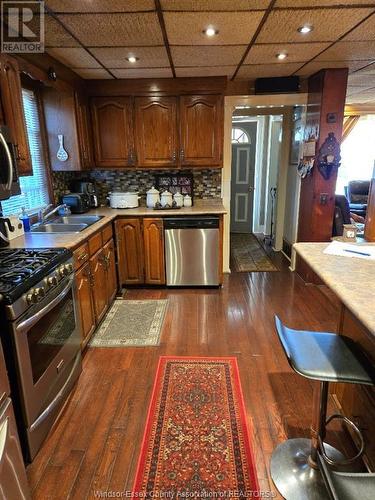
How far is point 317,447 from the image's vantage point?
1479 mm

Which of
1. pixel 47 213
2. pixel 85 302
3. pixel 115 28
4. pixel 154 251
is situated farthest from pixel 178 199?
pixel 115 28

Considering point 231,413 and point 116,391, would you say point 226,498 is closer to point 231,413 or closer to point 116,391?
point 231,413

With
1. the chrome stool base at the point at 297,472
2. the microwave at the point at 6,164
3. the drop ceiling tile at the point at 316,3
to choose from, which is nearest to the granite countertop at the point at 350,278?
the chrome stool base at the point at 297,472

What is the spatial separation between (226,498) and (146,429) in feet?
1.86

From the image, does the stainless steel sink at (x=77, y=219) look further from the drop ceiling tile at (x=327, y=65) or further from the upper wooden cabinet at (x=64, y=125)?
the drop ceiling tile at (x=327, y=65)

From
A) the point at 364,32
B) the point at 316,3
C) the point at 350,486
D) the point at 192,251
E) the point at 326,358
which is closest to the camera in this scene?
the point at 350,486

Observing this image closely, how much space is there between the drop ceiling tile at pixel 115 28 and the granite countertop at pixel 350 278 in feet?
5.71

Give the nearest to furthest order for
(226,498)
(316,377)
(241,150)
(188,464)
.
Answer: (316,377)
(226,498)
(188,464)
(241,150)

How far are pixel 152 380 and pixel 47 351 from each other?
78cm

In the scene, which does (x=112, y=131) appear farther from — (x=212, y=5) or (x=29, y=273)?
(x=29, y=273)

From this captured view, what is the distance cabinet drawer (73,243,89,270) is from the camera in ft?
7.72

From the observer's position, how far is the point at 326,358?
1.32 meters

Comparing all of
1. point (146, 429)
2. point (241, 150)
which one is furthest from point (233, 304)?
point (241, 150)

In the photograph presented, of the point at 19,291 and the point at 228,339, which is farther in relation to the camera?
the point at 228,339
